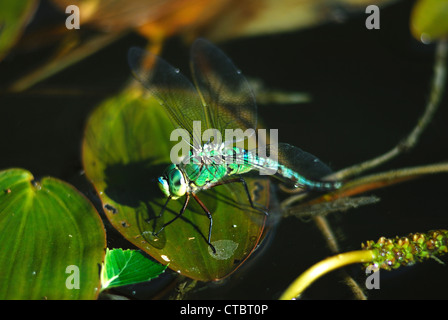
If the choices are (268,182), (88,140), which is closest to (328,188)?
(268,182)

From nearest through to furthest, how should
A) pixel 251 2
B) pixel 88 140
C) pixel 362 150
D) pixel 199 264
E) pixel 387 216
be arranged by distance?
pixel 199 264 < pixel 387 216 < pixel 88 140 < pixel 362 150 < pixel 251 2

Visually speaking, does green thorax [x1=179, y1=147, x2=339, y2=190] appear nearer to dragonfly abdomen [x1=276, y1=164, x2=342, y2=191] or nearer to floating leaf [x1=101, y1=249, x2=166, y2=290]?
dragonfly abdomen [x1=276, y1=164, x2=342, y2=191]

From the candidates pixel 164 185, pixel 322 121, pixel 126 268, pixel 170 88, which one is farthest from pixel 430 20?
pixel 126 268

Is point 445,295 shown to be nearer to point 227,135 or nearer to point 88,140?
point 227,135

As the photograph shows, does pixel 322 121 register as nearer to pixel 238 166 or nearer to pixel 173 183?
pixel 238 166

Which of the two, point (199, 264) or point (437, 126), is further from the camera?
point (437, 126)

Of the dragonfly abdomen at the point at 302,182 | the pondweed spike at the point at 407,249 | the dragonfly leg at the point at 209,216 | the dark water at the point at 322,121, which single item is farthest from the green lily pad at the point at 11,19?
the pondweed spike at the point at 407,249
